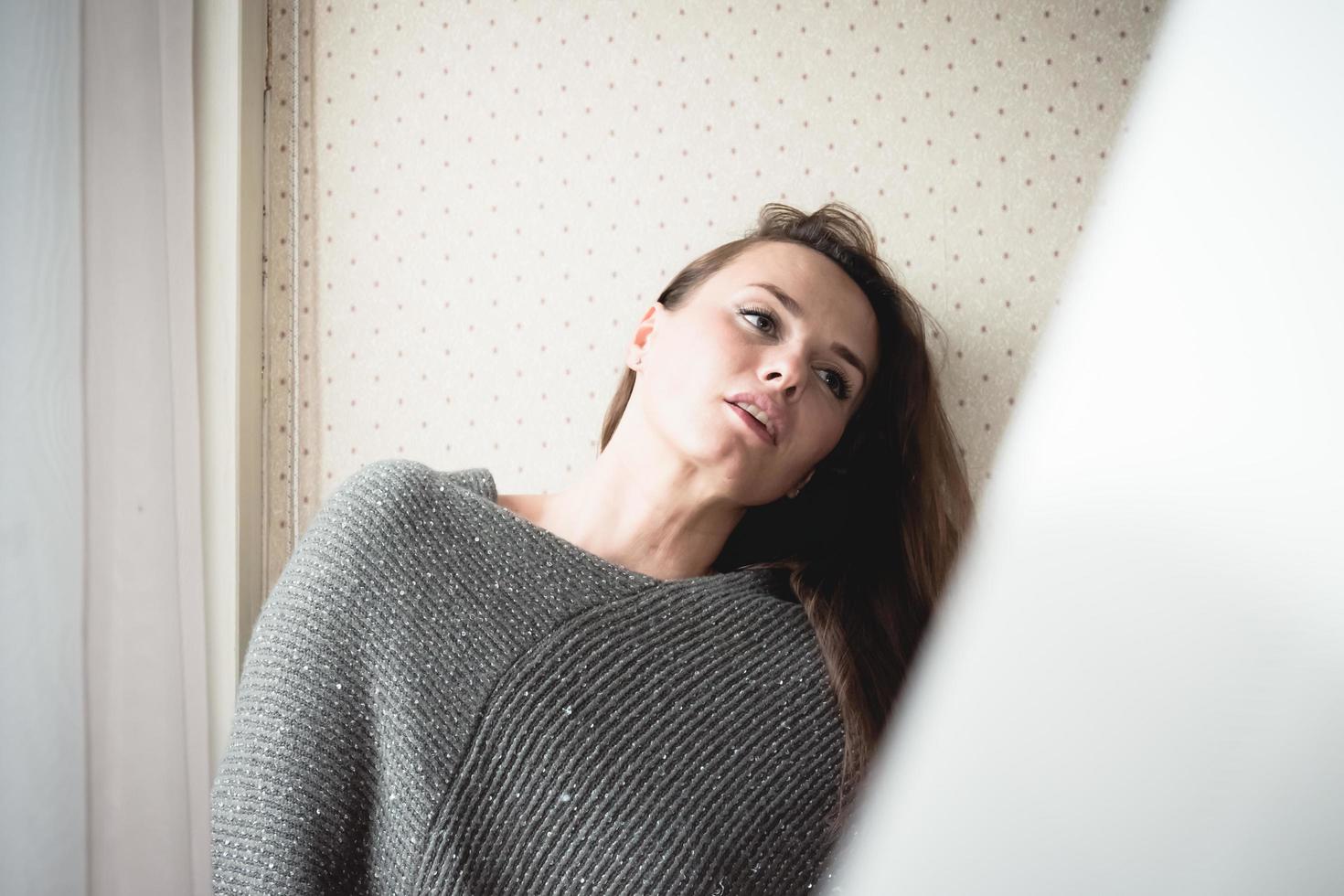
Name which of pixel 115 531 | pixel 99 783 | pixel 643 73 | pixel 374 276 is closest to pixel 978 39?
pixel 643 73

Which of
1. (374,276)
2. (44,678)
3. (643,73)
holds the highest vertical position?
(643,73)

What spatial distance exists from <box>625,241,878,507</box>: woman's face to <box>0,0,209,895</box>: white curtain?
530 mm

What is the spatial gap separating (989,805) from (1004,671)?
0.03 m

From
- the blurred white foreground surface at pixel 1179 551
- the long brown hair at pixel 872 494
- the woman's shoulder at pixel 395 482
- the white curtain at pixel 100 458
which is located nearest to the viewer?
the blurred white foreground surface at pixel 1179 551

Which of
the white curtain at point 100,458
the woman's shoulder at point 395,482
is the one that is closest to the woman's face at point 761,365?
the woman's shoulder at point 395,482

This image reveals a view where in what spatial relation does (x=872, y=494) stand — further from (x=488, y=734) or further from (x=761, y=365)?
(x=488, y=734)

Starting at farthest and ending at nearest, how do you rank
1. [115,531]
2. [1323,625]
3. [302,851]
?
[115,531]
[302,851]
[1323,625]

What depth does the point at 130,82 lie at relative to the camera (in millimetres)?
966

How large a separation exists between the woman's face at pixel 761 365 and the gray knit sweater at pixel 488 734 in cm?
19

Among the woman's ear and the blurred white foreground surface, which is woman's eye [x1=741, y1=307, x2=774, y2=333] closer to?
the woman's ear

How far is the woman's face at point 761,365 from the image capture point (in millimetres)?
1003

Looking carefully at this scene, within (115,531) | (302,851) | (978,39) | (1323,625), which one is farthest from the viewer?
(978,39)

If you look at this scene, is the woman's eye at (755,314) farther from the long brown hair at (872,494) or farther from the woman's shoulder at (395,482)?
the woman's shoulder at (395,482)

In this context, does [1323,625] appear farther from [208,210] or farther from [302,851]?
[208,210]
